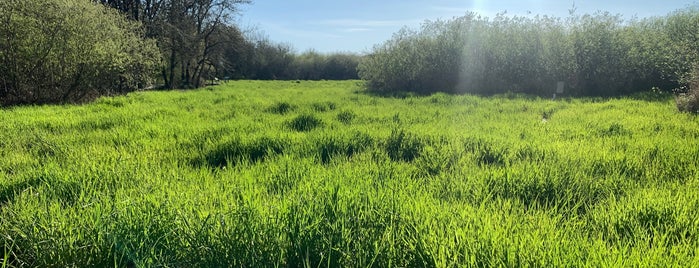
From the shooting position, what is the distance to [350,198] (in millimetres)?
2736

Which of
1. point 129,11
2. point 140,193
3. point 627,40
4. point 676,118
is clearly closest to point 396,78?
point 627,40

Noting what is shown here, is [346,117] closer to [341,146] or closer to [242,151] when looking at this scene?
[341,146]

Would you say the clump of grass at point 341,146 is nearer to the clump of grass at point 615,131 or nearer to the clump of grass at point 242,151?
the clump of grass at point 242,151

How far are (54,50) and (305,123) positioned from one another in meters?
9.50

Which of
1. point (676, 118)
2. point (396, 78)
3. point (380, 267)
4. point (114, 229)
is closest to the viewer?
point (380, 267)

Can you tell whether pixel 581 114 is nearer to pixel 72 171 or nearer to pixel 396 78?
pixel 72 171

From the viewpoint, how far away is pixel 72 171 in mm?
3611

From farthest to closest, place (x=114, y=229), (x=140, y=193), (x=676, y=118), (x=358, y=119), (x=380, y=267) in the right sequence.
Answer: (x=358, y=119)
(x=676, y=118)
(x=140, y=193)
(x=114, y=229)
(x=380, y=267)

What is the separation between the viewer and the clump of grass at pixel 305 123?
6949mm

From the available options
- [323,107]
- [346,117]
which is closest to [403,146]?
[346,117]

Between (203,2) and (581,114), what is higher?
(203,2)

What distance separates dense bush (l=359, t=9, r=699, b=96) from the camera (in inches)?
586

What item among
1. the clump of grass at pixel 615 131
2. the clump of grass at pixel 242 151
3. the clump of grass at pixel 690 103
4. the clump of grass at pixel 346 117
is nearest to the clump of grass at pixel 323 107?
the clump of grass at pixel 346 117

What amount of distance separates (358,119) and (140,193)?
5.46 m
